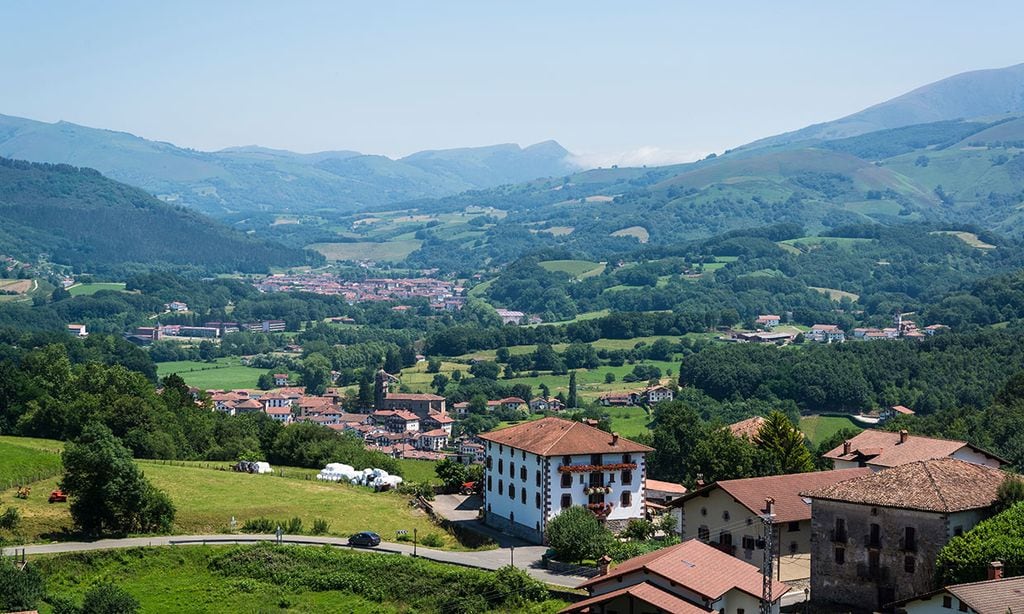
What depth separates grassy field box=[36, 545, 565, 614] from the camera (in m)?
41.7

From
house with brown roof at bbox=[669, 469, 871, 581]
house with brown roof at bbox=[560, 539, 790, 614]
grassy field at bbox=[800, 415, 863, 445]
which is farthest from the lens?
grassy field at bbox=[800, 415, 863, 445]

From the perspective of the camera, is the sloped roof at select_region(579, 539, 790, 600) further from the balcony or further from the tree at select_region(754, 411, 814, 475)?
the tree at select_region(754, 411, 814, 475)

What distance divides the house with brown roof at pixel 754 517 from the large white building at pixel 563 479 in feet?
16.3

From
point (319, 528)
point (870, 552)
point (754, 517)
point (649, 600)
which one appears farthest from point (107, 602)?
point (870, 552)

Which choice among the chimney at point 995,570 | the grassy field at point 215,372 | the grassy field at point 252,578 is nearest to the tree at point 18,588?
the grassy field at point 252,578

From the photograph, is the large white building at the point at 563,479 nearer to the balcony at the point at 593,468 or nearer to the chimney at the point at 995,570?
the balcony at the point at 593,468

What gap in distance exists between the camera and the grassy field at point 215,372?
16225 cm

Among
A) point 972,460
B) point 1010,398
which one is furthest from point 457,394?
point 972,460

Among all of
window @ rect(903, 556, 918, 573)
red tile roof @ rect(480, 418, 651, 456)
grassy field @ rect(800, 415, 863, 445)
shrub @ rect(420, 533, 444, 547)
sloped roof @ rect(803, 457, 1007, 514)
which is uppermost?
sloped roof @ rect(803, 457, 1007, 514)

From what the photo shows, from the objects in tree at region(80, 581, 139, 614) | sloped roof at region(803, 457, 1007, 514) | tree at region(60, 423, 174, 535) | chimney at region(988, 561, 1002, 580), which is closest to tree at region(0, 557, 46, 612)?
tree at region(80, 581, 139, 614)

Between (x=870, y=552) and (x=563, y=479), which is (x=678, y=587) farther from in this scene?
(x=563, y=479)

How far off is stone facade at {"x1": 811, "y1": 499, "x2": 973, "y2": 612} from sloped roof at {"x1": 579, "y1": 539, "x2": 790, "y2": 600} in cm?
367

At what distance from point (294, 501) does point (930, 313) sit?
531 feet

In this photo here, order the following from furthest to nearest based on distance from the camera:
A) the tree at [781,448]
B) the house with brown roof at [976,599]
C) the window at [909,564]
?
the tree at [781,448]
the window at [909,564]
the house with brown roof at [976,599]
